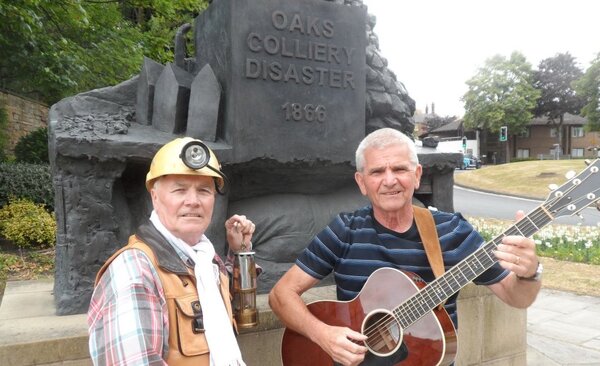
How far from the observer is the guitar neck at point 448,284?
1781 millimetres

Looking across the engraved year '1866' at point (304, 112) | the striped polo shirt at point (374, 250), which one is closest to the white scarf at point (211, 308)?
the striped polo shirt at point (374, 250)

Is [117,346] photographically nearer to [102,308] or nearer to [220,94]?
[102,308]

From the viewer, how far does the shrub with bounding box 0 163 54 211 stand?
866cm

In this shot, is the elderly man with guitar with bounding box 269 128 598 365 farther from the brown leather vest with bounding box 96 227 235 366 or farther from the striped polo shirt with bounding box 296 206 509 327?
the brown leather vest with bounding box 96 227 235 366

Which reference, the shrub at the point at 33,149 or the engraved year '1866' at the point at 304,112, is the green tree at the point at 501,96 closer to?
the shrub at the point at 33,149

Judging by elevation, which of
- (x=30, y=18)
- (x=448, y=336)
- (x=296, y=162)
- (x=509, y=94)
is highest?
(x=509, y=94)

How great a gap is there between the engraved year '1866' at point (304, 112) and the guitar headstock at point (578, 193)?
1730mm

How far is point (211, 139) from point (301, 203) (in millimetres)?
776

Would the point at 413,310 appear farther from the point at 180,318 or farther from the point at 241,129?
the point at 241,129

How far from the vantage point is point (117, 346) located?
1.30 metres

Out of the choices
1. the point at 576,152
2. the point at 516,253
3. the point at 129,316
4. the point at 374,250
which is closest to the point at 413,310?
the point at 374,250

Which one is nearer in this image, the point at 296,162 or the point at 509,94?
the point at 296,162

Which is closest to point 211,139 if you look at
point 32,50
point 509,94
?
point 32,50

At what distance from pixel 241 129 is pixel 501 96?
4798 centimetres
